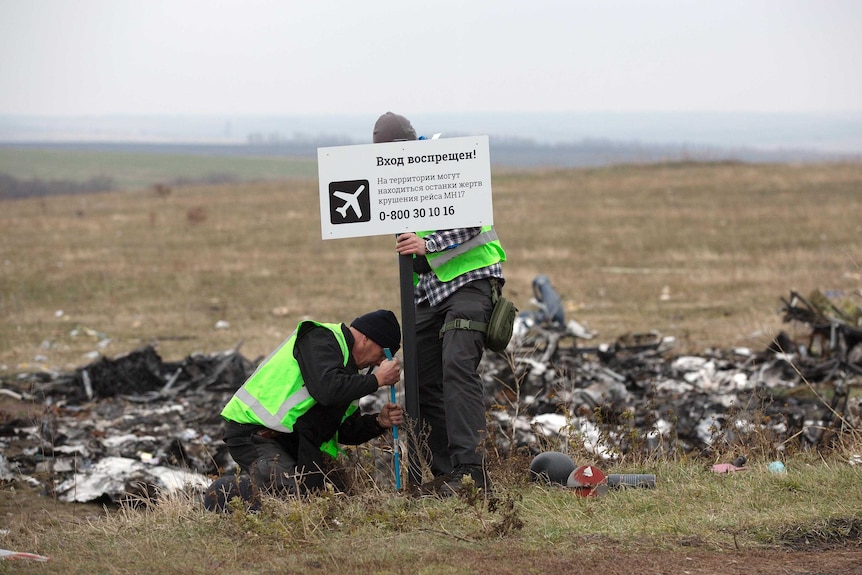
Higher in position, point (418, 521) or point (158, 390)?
point (418, 521)

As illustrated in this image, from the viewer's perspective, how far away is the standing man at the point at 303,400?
5.34 meters

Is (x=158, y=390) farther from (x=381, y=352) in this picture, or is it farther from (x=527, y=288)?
(x=527, y=288)

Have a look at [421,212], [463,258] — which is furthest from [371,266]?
[421,212]

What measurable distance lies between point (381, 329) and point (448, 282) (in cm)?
43

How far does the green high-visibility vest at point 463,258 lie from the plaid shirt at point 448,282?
30mm

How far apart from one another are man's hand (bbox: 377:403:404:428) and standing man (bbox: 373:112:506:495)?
113 millimetres

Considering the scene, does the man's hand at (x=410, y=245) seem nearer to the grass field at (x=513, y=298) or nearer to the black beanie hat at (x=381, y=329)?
the black beanie hat at (x=381, y=329)

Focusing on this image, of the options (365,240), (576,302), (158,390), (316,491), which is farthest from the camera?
(365,240)

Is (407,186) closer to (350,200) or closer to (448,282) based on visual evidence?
(350,200)

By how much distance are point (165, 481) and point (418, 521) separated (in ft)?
10.5

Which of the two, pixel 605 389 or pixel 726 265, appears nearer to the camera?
pixel 605 389

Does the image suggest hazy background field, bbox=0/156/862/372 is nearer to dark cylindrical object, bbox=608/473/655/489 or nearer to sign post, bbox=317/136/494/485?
dark cylindrical object, bbox=608/473/655/489

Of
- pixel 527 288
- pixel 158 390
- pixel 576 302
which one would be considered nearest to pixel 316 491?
pixel 158 390

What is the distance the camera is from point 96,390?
10805 mm
